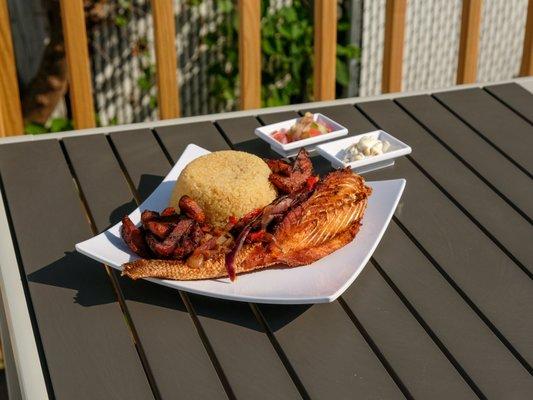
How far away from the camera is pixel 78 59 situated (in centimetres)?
288

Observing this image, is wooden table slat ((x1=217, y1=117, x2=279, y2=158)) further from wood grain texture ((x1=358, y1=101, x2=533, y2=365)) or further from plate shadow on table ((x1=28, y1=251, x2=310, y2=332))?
plate shadow on table ((x1=28, y1=251, x2=310, y2=332))

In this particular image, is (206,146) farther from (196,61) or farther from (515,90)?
(196,61)

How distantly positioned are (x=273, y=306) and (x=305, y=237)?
157 mm

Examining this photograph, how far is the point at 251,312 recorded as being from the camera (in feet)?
5.98

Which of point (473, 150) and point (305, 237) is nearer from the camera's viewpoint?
point (305, 237)

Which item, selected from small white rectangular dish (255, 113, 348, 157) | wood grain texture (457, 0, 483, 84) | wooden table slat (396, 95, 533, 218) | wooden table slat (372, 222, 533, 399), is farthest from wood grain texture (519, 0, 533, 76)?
wooden table slat (372, 222, 533, 399)

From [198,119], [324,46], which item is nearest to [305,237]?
[198,119]

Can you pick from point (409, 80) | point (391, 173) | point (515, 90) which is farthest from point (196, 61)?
point (391, 173)

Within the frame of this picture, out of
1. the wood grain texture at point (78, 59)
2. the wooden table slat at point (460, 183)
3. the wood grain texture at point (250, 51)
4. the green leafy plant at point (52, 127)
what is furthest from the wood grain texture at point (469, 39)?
the green leafy plant at point (52, 127)

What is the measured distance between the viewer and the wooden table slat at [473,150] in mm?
2316

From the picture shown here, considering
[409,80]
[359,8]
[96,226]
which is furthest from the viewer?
[409,80]

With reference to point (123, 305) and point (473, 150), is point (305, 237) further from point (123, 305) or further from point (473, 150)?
point (473, 150)

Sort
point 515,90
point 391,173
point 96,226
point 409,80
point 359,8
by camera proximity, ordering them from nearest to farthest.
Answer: point 96,226 → point 391,173 → point 515,90 → point 359,8 → point 409,80

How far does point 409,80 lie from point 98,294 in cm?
457
